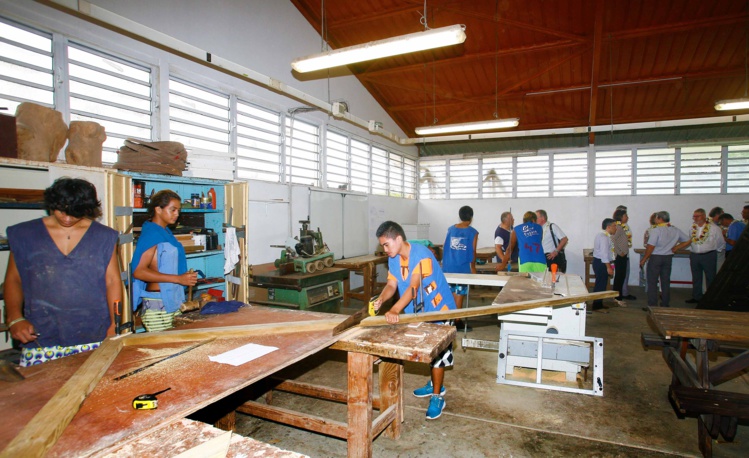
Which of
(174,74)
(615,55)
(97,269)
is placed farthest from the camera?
(615,55)

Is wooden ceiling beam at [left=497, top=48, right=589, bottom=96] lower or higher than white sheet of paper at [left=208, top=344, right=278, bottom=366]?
higher

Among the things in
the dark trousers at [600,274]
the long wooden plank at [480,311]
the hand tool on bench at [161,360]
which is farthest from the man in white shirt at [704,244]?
the hand tool on bench at [161,360]

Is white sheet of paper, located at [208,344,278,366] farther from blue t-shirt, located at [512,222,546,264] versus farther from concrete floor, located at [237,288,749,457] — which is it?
blue t-shirt, located at [512,222,546,264]

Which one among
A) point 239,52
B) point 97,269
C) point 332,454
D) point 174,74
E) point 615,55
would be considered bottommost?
point 332,454

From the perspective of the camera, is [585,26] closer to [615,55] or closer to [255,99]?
[615,55]

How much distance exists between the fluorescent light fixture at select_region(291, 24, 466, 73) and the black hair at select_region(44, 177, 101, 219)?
2.74m

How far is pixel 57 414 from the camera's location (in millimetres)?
1252

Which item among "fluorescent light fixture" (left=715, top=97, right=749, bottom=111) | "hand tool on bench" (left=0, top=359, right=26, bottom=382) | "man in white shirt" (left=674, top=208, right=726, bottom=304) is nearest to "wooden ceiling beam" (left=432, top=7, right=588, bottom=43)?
"fluorescent light fixture" (left=715, top=97, right=749, bottom=111)

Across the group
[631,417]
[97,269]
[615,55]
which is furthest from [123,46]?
[615,55]

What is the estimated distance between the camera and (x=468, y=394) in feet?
11.2

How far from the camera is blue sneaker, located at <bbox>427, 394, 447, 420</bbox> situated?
9.67 ft

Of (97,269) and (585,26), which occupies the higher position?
(585,26)

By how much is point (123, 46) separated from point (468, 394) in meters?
4.81

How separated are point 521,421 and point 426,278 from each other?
4.47 ft
